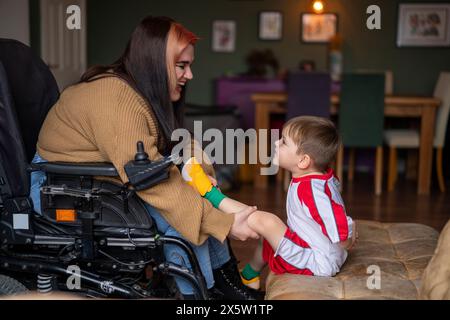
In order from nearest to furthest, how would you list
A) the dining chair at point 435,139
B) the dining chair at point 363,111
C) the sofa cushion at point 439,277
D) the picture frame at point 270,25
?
the sofa cushion at point 439,277, the dining chair at point 363,111, the dining chair at point 435,139, the picture frame at point 270,25

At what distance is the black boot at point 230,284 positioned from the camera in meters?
2.46

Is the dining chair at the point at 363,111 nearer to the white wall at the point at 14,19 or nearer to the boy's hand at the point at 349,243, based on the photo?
the white wall at the point at 14,19

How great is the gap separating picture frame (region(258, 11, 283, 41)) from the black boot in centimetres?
466

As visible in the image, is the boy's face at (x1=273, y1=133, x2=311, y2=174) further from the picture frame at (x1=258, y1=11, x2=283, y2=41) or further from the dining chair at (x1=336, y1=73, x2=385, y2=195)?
the picture frame at (x1=258, y1=11, x2=283, y2=41)

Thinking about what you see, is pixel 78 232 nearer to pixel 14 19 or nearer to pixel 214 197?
pixel 214 197

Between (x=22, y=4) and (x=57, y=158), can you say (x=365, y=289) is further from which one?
(x=22, y=4)

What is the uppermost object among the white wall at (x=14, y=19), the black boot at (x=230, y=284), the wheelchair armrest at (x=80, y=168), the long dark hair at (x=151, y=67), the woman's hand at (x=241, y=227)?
the white wall at (x=14, y=19)

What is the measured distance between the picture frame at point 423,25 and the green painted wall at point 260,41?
0.07 m

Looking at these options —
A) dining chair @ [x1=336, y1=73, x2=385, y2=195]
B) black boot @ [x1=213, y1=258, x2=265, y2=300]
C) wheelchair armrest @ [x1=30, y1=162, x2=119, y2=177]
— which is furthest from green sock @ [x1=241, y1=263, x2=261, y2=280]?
dining chair @ [x1=336, y1=73, x2=385, y2=195]

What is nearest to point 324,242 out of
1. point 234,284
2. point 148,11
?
point 234,284

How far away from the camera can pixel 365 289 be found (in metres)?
1.98

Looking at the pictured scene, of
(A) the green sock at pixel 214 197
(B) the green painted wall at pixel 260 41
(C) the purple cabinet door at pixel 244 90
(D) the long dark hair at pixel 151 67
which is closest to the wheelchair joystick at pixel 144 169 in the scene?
(D) the long dark hair at pixel 151 67

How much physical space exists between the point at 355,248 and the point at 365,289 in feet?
1.56

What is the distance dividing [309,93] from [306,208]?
320 cm
